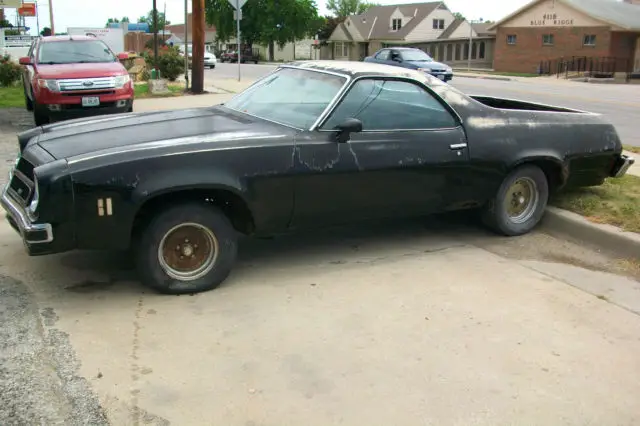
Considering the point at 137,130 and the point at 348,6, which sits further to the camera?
the point at 348,6

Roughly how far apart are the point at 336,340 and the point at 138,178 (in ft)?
5.25

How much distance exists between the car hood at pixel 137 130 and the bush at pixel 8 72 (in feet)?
57.9

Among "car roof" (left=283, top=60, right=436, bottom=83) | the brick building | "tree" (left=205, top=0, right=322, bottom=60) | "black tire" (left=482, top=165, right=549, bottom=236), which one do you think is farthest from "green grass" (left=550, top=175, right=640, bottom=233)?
"tree" (left=205, top=0, right=322, bottom=60)

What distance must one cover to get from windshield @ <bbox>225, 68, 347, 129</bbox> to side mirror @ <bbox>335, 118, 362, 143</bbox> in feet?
0.78

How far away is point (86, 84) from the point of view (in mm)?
11422

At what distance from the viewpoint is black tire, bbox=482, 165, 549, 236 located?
18.8 ft

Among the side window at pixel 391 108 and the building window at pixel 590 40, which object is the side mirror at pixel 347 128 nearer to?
the side window at pixel 391 108

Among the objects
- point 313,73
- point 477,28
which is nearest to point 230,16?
point 477,28

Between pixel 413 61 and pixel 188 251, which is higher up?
pixel 413 61

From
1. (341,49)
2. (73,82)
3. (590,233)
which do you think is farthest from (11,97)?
(341,49)

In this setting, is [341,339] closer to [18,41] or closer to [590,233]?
[590,233]

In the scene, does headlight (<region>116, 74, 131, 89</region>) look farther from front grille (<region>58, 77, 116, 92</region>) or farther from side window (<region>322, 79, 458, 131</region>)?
side window (<region>322, 79, 458, 131</region>)

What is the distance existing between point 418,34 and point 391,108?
65939 mm

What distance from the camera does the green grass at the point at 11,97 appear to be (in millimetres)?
16156
